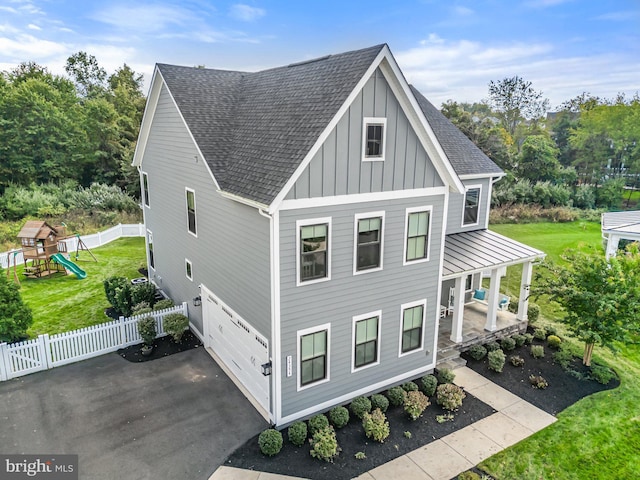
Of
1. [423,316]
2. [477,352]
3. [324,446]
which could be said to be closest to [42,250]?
[324,446]

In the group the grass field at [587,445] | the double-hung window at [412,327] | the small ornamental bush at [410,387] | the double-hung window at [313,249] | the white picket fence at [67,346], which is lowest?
the grass field at [587,445]

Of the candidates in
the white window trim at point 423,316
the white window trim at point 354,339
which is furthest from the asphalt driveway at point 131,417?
the white window trim at point 423,316

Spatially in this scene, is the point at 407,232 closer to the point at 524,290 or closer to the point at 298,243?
the point at 298,243

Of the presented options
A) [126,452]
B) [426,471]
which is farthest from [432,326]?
[126,452]

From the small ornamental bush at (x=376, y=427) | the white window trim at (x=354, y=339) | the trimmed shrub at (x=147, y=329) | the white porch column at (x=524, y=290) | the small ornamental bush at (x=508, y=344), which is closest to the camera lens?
the small ornamental bush at (x=376, y=427)

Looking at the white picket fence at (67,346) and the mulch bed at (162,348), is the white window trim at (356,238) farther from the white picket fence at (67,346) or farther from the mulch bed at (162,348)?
the white picket fence at (67,346)

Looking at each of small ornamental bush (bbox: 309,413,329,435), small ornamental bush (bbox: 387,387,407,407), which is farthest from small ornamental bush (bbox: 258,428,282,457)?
small ornamental bush (bbox: 387,387,407,407)

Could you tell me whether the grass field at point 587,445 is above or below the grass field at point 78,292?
below

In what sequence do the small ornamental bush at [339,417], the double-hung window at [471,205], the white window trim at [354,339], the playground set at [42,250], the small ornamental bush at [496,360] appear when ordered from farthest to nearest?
the playground set at [42,250] < the double-hung window at [471,205] < the small ornamental bush at [496,360] < the white window trim at [354,339] < the small ornamental bush at [339,417]
